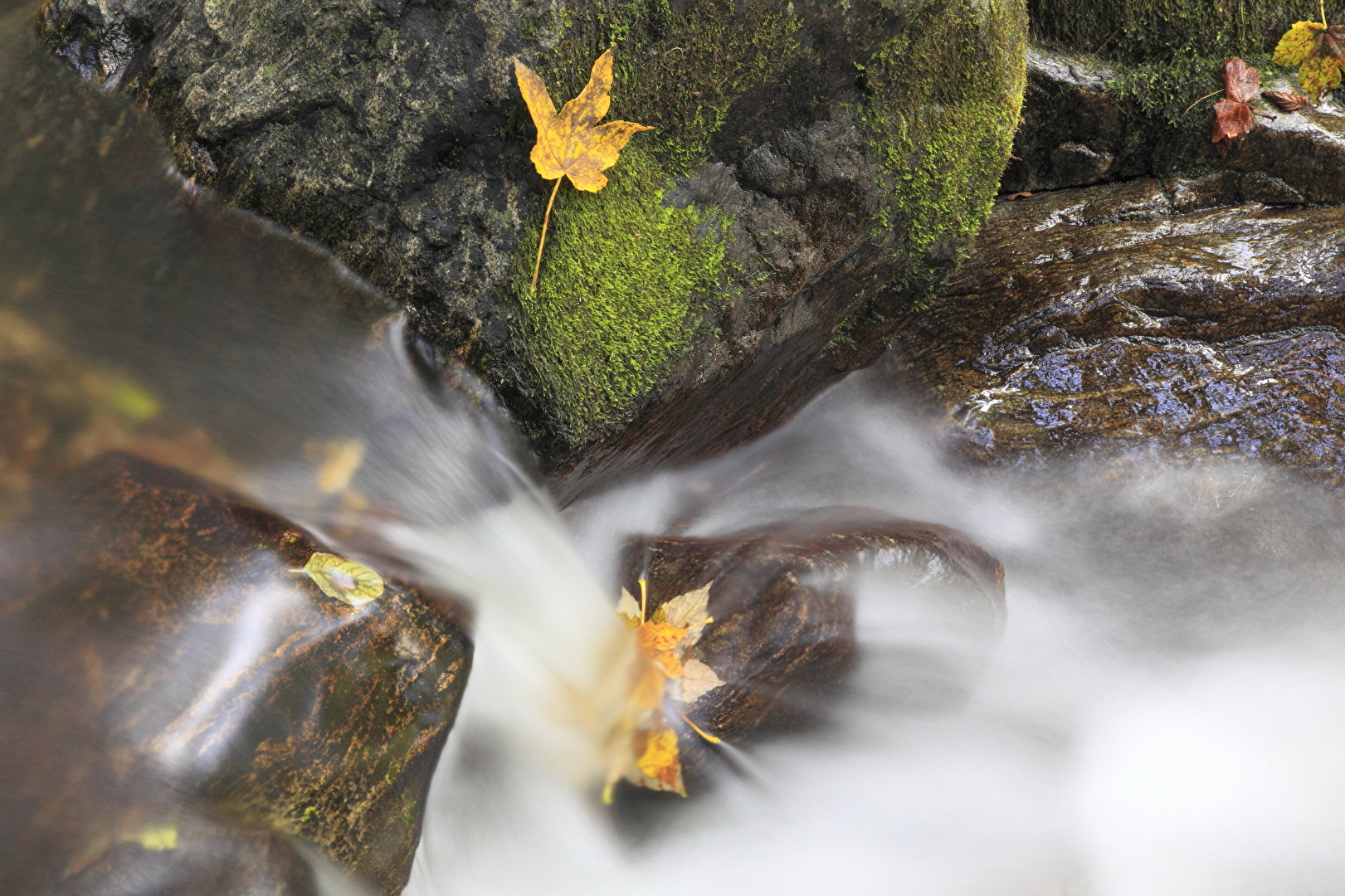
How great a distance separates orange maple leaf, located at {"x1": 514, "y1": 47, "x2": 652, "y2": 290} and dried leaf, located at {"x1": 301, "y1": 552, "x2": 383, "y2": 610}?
1.01 meters

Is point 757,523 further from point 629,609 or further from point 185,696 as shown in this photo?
point 185,696

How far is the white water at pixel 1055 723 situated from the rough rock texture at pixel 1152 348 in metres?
0.18

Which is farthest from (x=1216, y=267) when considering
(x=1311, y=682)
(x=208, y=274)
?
(x=208, y=274)

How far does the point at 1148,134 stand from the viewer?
4.06 m

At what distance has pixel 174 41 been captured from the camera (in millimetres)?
2400

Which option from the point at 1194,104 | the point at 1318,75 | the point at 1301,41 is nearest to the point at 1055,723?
the point at 1194,104

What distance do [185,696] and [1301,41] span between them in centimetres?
525

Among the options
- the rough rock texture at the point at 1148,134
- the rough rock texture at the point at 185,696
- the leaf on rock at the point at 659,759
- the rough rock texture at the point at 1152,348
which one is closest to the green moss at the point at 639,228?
the rough rock texture at the point at 185,696

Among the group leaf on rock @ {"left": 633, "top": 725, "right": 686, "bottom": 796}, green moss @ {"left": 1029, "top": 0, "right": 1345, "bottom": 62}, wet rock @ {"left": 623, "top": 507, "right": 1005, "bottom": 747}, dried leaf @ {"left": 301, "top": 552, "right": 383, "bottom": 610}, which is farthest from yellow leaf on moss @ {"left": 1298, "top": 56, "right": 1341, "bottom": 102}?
dried leaf @ {"left": 301, "top": 552, "right": 383, "bottom": 610}

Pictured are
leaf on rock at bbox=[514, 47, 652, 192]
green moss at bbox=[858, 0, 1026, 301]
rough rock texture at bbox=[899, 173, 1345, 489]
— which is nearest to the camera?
leaf on rock at bbox=[514, 47, 652, 192]

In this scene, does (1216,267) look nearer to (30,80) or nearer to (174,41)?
Result: (174,41)

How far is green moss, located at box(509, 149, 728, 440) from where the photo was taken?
247 centimetres

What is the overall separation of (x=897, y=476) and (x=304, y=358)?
2.41 m

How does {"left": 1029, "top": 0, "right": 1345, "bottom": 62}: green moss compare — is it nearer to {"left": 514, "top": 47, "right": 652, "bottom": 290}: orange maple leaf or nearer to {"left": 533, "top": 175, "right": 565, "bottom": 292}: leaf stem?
{"left": 514, "top": 47, "right": 652, "bottom": 290}: orange maple leaf
